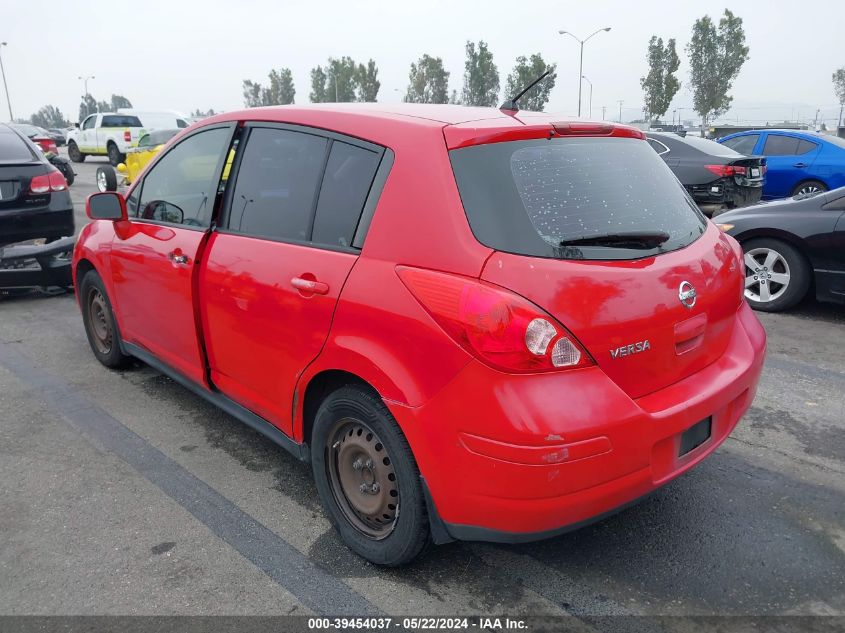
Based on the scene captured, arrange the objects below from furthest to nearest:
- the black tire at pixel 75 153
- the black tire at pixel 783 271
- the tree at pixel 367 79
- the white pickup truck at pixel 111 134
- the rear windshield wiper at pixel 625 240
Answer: the tree at pixel 367 79 → the black tire at pixel 75 153 → the white pickup truck at pixel 111 134 → the black tire at pixel 783 271 → the rear windshield wiper at pixel 625 240

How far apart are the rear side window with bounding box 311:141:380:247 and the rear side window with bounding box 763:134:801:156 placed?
12.3 m

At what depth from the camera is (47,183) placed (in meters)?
6.80

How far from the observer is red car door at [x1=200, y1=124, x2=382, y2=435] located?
2617 millimetres

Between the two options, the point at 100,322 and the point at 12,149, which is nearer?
the point at 100,322

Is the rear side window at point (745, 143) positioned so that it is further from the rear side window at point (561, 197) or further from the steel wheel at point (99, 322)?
the steel wheel at point (99, 322)

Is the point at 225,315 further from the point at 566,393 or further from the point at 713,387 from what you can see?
the point at 713,387

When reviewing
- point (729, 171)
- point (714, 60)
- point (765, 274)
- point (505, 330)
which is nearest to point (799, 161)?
point (729, 171)

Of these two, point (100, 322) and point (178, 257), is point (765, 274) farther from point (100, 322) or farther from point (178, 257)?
point (100, 322)

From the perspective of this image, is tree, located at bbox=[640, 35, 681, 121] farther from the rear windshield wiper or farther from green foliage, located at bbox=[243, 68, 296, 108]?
the rear windshield wiper

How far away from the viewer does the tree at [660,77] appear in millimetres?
72188

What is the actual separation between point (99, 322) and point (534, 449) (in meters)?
3.80

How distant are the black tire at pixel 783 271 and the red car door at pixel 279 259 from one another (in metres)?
4.75

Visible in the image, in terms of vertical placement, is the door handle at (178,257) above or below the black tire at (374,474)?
above

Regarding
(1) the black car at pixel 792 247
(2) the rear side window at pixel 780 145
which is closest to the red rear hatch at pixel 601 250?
(1) the black car at pixel 792 247
